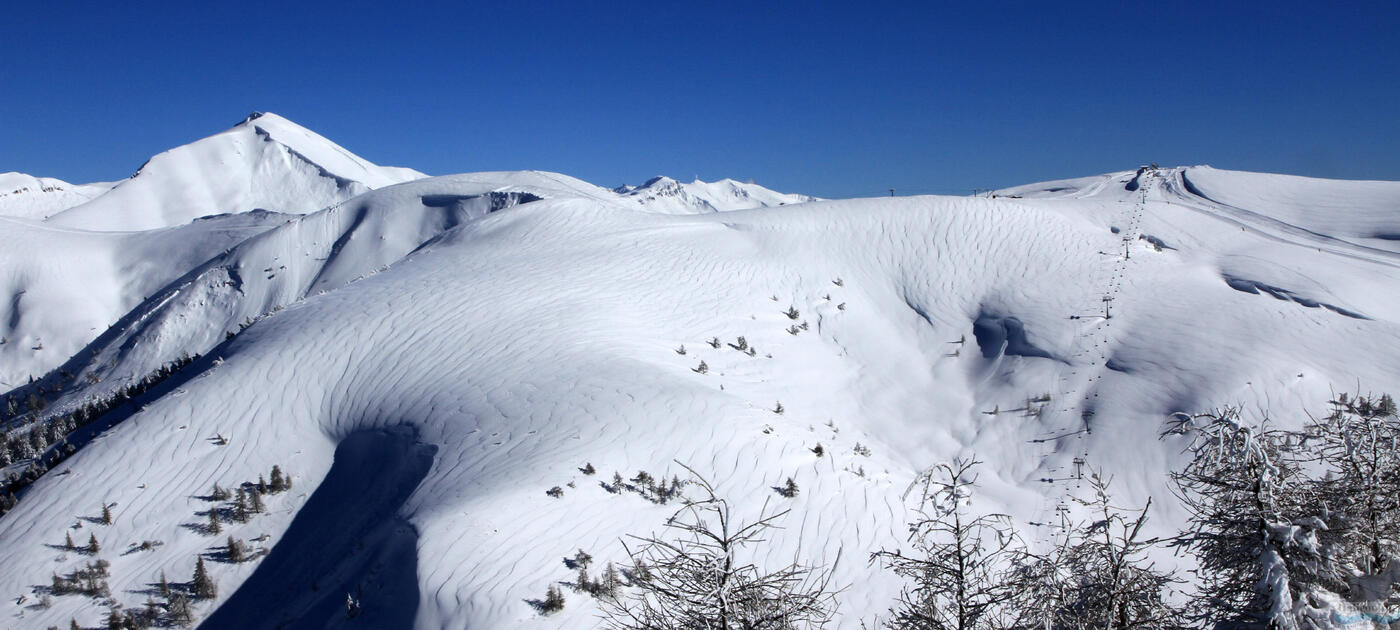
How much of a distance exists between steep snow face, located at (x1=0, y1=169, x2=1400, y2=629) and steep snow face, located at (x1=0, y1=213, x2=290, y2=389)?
10728mm

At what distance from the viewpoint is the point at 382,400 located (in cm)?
1440

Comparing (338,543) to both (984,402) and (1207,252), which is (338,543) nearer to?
(984,402)

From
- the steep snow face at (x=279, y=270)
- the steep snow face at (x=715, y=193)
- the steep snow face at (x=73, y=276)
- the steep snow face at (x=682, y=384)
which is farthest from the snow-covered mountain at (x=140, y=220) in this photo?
the steep snow face at (x=715, y=193)

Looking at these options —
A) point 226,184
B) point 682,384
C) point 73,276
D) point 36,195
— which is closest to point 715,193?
point 226,184

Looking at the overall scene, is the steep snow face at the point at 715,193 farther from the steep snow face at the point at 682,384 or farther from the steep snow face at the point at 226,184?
the steep snow face at the point at 682,384

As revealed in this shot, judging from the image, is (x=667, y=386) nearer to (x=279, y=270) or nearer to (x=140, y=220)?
(x=279, y=270)

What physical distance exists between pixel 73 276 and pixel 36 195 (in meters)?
42.0

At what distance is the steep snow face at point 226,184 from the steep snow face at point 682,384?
38.7 metres

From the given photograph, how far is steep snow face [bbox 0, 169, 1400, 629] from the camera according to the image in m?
10.4

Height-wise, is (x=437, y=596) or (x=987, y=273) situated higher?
(x=987, y=273)

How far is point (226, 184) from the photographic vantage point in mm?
64062

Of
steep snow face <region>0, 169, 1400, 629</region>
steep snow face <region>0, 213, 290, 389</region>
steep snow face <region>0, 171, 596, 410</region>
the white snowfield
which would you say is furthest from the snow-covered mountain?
steep snow face <region>0, 169, 1400, 629</region>

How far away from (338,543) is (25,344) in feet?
115

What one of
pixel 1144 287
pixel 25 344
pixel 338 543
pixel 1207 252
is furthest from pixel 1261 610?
pixel 25 344
